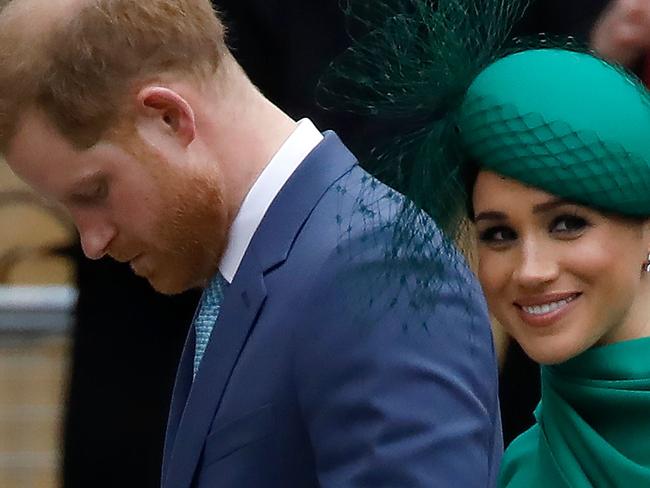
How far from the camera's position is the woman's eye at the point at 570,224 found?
2.08 meters

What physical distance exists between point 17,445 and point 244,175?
275cm

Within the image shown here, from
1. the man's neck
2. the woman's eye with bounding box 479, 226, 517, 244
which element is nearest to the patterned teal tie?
the man's neck

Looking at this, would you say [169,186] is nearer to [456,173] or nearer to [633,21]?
[456,173]

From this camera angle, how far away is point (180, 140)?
2.45 m

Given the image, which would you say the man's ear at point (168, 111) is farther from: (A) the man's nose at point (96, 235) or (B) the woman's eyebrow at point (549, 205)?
(B) the woman's eyebrow at point (549, 205)

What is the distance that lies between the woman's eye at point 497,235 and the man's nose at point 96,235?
23.3 inches

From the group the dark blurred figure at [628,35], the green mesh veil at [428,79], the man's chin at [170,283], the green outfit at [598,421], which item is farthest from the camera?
the dark blurred figure at [628,35]

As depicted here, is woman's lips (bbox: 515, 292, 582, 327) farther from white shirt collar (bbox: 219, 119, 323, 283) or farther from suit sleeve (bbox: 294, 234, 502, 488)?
white shirt collar (bbox: 219, 119, 323, 283)

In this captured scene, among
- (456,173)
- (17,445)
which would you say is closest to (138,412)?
(17,445)

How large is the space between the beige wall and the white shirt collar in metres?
2.44

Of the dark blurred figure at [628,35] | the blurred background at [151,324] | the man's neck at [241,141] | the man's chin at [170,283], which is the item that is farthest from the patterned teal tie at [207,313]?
the dark blurred figure at [628,35]

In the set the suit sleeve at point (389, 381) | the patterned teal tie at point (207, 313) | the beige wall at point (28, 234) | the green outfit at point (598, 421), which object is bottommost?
the beige wall at point (28, 234)

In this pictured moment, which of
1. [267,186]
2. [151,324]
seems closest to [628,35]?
[267,186]

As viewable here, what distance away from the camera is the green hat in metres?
2.07
